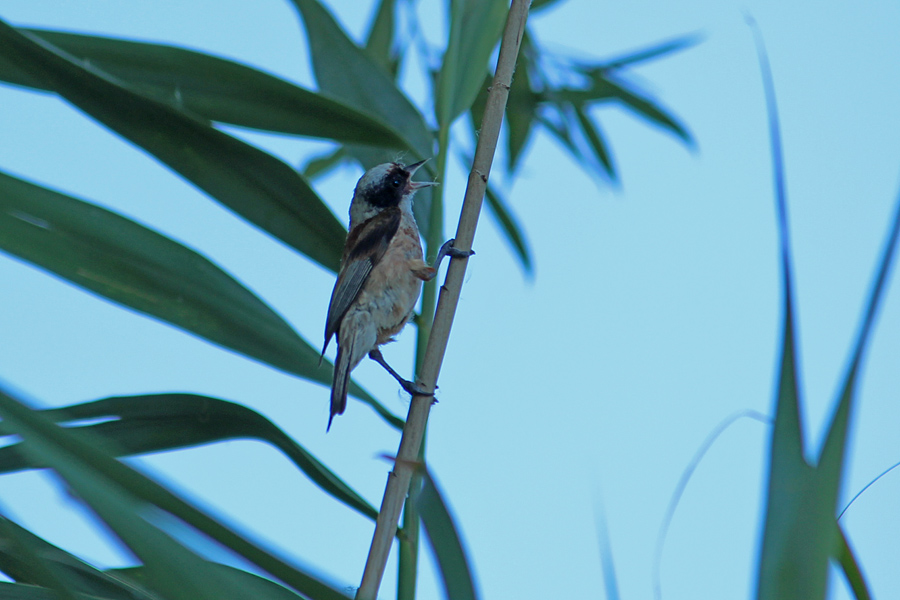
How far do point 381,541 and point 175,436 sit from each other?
1.47 feet

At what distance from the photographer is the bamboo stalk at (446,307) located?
2.86ft

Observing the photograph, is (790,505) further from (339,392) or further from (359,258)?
(359,258)

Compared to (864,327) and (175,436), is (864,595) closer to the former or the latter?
(864,327)

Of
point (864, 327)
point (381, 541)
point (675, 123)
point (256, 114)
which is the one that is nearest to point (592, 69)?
point (675, 123)

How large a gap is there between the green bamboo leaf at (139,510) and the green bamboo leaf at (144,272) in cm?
54

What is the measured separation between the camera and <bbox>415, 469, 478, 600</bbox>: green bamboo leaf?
864mm

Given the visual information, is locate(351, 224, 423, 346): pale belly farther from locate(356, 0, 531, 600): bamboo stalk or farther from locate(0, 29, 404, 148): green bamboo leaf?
locate(356, 0, 531, 600): bamboo stalk

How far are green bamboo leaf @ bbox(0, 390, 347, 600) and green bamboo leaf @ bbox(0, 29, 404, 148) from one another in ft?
2.67

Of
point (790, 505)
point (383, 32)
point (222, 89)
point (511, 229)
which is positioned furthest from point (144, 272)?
point (383, 32)

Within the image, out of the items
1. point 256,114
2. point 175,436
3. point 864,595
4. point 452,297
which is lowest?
point 864,595

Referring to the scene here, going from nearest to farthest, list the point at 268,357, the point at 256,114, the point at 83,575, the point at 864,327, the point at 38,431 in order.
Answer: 1. the point at 864,327
2. the point at 38,431
3. the point at 83,575
4. the point at 268,357
5. the point at 256,114

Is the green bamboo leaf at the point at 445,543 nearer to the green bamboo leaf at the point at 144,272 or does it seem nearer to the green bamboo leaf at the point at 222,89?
the green bamboo leaf at the point at 144,272

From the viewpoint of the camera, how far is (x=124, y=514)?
0.54 m

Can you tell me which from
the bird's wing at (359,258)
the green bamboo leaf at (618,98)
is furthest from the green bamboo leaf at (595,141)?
the bird's wing at (359,258)
